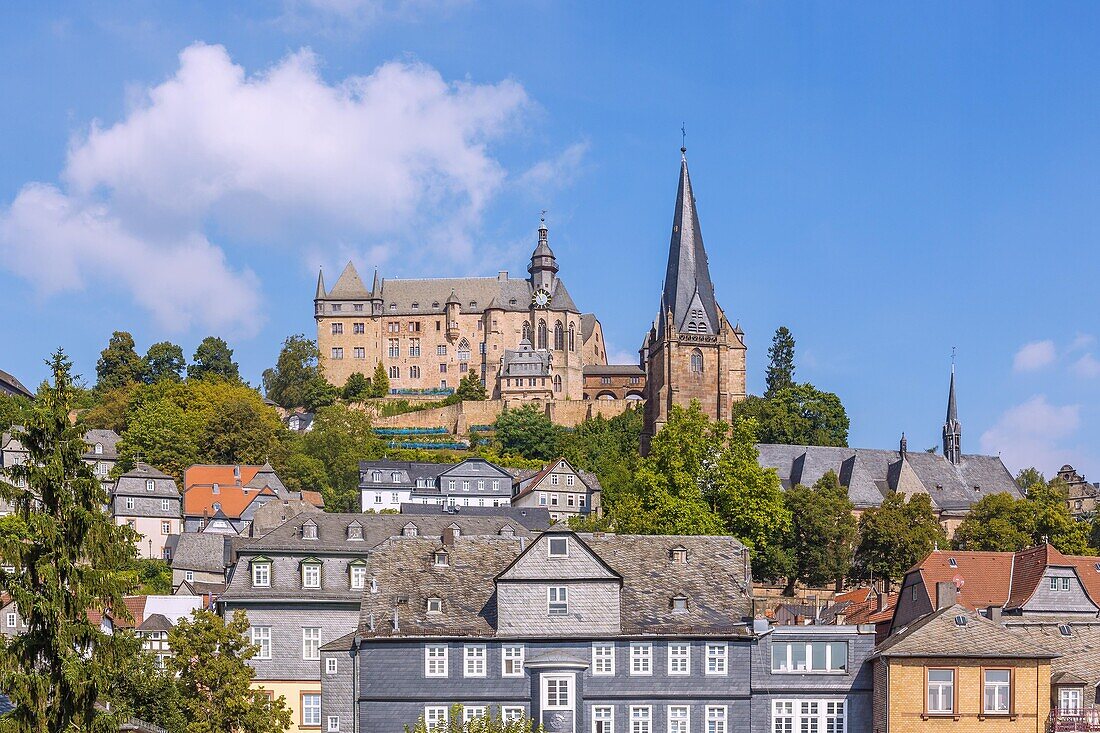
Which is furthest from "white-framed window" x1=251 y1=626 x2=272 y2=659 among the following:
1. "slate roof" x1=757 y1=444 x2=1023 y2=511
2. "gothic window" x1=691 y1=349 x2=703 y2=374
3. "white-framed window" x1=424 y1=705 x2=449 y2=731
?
"gothic window" x1=691 y1=349 x2=703 y2=374

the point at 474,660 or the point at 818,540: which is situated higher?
the point at 818,540

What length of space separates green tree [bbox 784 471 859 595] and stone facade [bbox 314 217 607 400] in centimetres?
7469

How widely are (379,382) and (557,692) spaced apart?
401 ft

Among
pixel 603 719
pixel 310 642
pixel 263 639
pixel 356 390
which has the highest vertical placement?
pixel 356 390

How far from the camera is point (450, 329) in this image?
17750 cm

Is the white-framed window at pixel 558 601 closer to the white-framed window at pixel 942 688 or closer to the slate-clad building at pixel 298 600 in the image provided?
the slate-clad building at pixel 298 600

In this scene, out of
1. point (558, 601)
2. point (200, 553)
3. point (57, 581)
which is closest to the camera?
point (57, 581)

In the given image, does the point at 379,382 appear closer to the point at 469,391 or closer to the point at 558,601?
the point at 469,391

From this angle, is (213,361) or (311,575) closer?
(311,575)

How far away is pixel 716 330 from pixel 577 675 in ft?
280

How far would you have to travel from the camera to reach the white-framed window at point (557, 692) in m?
51.5

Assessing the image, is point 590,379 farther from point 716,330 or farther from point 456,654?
point 456,654

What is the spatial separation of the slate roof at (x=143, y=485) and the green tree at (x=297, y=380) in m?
52.0

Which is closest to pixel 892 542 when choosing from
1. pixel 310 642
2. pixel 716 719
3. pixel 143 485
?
pixel 716 719
